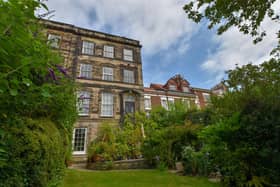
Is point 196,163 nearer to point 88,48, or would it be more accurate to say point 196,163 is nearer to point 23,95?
point 23,95

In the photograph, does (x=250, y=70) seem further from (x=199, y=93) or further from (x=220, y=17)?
(x=199, y=93)

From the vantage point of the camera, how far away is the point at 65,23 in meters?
15.2

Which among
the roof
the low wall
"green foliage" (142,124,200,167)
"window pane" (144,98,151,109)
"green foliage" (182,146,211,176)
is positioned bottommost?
the low wall

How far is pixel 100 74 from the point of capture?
15211 mm

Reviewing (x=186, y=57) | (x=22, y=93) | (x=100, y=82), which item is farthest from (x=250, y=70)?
(x=100, y=82)

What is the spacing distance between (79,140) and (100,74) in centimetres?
658

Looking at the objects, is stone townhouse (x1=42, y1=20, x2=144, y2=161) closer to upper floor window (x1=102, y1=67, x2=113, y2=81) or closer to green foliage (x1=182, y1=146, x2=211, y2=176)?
upper floor window (x1=102, y1=67, x2=113, y2=81)

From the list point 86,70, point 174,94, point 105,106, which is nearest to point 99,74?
point 86,70

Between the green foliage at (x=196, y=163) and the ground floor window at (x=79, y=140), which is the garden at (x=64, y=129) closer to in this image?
the green foliage at (x=196, y=163)

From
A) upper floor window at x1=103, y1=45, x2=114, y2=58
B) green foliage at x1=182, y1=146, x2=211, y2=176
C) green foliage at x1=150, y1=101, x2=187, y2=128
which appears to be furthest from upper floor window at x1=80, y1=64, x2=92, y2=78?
green foliage at x1=182, y1=146, x2=211, y2=176

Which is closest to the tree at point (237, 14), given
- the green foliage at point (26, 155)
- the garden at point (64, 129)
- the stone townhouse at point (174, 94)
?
the garden at point (64, 129)

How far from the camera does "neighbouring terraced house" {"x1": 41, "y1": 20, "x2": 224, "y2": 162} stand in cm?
1342

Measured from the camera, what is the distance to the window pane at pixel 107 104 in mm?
14406

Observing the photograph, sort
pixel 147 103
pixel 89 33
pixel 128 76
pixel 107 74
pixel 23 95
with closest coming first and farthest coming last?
pixel 23 95 < pixel 107 74 < pixel 89 33 < pixel 128 76 < pixel 147 103
